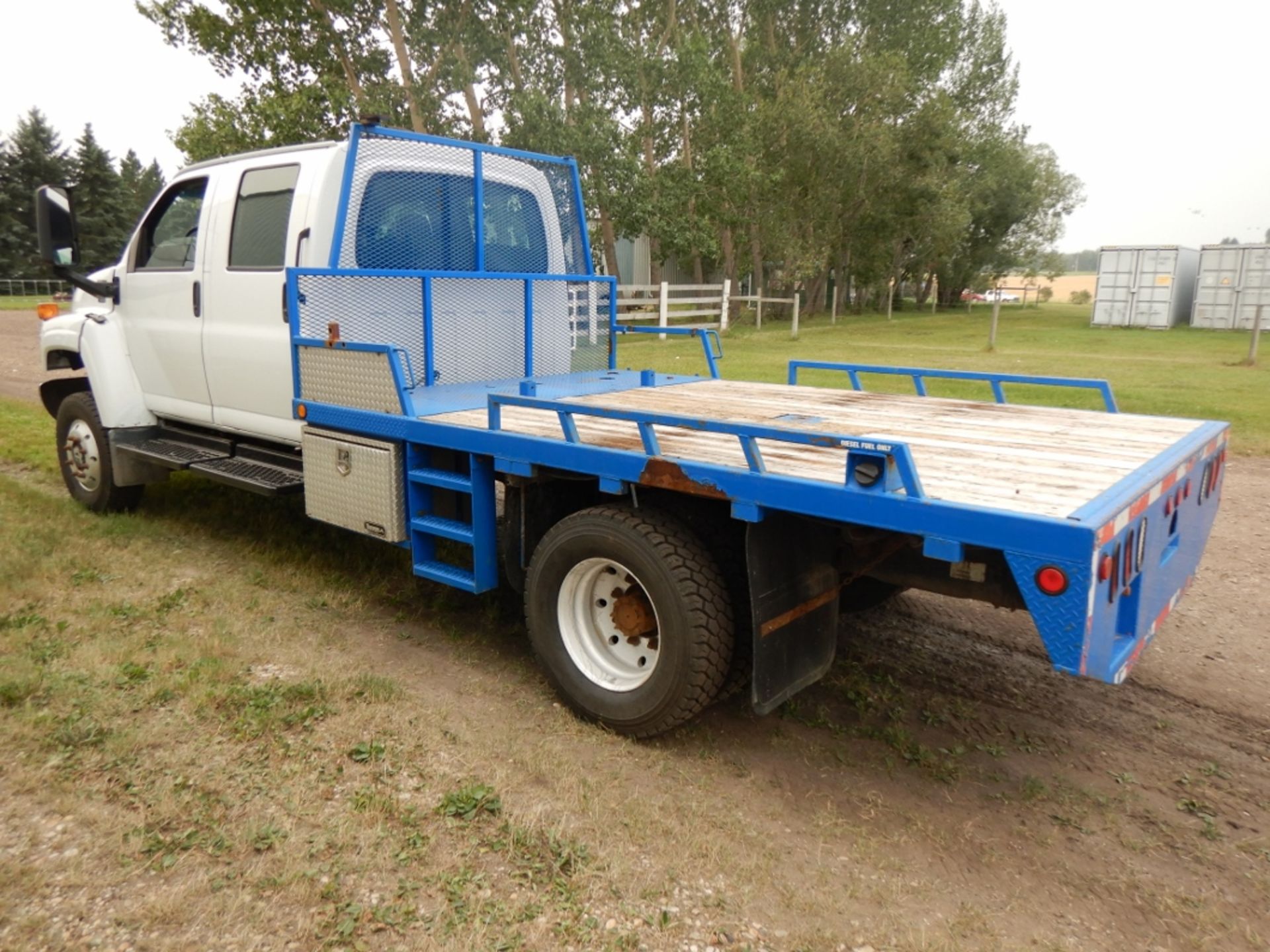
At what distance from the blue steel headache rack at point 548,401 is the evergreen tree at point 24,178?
54.6 m

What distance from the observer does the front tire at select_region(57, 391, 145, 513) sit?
6348 millimetres

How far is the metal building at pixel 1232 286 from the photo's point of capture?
2883cm

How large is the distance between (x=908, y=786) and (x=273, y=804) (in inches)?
88.0

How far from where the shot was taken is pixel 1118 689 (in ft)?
13.8

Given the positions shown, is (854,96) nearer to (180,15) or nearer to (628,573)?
(180,15)

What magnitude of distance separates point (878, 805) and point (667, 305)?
72.2 ft

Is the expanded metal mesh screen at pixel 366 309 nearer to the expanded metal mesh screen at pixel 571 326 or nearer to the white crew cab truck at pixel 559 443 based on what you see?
the white crew cab truck at pixel 559 443

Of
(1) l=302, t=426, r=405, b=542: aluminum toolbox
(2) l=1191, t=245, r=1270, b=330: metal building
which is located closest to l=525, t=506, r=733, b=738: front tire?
(1) l=302, t=426, r=405, b=542: aluminum toolbox

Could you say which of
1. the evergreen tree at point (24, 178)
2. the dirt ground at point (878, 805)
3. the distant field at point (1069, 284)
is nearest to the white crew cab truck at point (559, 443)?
the dirt ground at point (878, 805)

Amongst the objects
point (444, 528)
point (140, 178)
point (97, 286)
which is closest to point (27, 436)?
point (97, 286)

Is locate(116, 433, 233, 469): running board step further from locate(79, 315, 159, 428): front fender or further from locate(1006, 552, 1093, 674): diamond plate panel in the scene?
locate(1006, 552, 1093, 674): diamond plate panel

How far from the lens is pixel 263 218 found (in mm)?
5266

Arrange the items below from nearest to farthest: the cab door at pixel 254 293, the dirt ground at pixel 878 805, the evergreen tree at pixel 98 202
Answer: the dirt ground at pixel 878 805 → the cab door at pixel 254 293 → the evergreen tree at pixel 98 202

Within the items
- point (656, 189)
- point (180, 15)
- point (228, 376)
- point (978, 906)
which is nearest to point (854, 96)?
point (656, 189)
